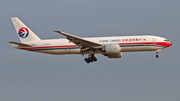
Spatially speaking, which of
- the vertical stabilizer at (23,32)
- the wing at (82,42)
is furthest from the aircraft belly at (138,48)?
the vertical stabilizer at (23,32)

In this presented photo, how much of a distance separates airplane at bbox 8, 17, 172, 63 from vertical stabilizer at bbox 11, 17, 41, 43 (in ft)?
3.03

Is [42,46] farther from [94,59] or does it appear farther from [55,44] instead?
[94,59]

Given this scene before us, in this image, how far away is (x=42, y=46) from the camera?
5212 centimetres

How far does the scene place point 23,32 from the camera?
180 ft

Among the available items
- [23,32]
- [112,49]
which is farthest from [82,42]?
[23,32]

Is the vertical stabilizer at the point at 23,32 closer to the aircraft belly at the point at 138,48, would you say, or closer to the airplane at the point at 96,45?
the airplane at the point at 96,45

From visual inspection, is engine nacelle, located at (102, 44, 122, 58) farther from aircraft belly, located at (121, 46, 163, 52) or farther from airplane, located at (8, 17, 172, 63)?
aircraft belly, located at (121, 46, 163, 52)

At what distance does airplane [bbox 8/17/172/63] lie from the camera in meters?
49.2

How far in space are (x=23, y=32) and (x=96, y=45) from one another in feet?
43.7

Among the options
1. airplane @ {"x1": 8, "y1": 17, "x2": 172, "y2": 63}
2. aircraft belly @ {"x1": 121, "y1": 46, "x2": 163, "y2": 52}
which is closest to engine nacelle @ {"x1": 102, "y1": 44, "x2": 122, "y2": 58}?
airplane @ {"x1": 8, "y1": 17, "x2": 172, "y2": 63}

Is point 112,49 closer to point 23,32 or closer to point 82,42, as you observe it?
point 82,42

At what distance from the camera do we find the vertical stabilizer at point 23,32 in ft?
178

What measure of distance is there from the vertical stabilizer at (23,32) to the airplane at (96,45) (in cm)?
92

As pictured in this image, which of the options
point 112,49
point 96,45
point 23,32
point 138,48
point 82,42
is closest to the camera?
point 112,49
